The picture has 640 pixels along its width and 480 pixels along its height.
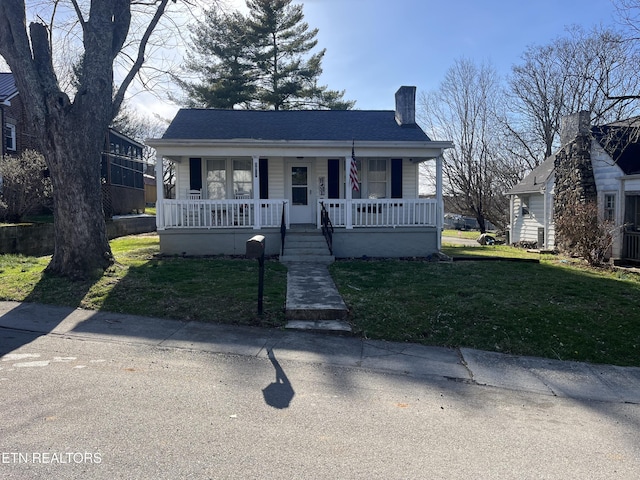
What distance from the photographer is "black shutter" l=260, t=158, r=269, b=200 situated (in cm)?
1435

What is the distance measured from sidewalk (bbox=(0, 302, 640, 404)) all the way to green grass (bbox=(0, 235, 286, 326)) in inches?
14.9

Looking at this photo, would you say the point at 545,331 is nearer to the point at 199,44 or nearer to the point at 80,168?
the point at 80,168

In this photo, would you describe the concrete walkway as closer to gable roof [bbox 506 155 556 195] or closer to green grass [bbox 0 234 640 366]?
green grass [bbox 0 234 640 366]

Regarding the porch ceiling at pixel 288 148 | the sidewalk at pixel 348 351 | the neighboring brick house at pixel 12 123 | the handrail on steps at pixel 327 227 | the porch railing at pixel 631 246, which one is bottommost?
the sidewalk at pixel 348 351

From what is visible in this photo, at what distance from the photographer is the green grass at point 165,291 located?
21.6 ft

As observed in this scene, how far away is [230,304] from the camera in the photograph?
690 cm

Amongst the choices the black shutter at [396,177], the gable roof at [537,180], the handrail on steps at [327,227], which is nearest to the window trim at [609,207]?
the gable roof at [537,180]

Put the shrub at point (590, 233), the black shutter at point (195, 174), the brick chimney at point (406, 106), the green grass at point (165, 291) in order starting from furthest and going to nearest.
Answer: the brick chimney at point (406, 106) → the black shutter at point (195, 174) → the shrub at point (590, 233) → the green grass at point (165, 291)

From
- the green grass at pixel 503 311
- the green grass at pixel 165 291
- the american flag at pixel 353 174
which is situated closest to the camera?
the green grass at pixel 503 311

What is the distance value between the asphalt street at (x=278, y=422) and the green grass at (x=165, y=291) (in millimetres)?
1575

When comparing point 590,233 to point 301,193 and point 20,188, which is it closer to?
point 301,193

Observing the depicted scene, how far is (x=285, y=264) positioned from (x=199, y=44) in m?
22.2

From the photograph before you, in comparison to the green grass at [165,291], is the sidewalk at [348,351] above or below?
below

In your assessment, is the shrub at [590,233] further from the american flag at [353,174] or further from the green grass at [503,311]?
the american flag at [353,174]
